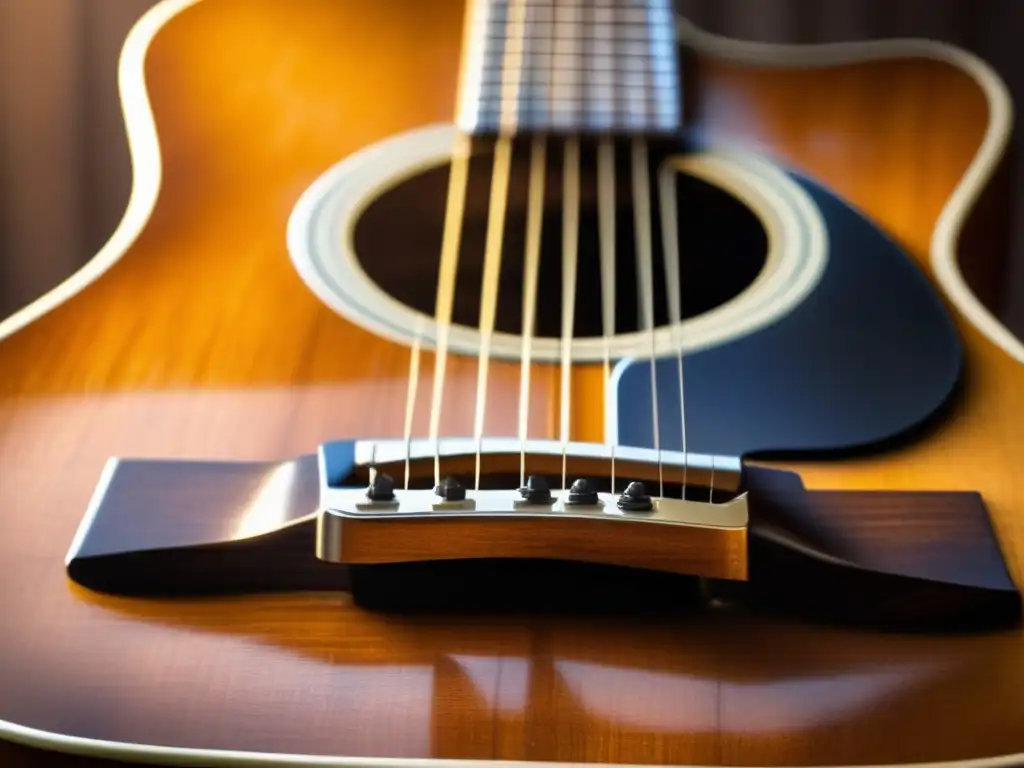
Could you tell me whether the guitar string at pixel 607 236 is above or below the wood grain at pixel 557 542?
above

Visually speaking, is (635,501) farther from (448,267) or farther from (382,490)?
(448,267)

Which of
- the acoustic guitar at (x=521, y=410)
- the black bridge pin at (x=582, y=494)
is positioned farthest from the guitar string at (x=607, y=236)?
the black bridge pin at (x=582, y=494)

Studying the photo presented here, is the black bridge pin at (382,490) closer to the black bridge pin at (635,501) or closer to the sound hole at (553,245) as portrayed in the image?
the black bridge pin at (635,501)

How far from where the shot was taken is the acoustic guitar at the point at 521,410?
1.43 ft

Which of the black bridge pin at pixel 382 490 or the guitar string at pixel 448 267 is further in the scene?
the guitar string at pixel 448 267

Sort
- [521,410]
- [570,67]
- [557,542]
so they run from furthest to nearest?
[570,67] → [521,410] → [557,542]

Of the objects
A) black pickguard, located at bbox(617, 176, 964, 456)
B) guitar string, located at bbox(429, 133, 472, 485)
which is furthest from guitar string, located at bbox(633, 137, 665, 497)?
guitar string, located at bbox(429, 133, 472, 485)

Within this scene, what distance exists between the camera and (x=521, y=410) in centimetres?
57

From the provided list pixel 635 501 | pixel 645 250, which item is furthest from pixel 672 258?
pixel 635 501

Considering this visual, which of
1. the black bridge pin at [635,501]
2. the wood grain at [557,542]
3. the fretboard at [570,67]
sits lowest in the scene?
the wood grain at [557,542]

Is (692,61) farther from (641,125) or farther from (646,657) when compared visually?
(646,657)

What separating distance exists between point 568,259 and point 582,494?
0.88 ft

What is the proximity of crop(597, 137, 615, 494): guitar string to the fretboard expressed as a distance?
0.9 inches

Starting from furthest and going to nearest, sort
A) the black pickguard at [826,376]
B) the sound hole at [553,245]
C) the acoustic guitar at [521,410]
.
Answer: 1. the sound hole at [553,245]
2. the black pickguard at [826,376]
3. the acoustic guitar at [521,410]
